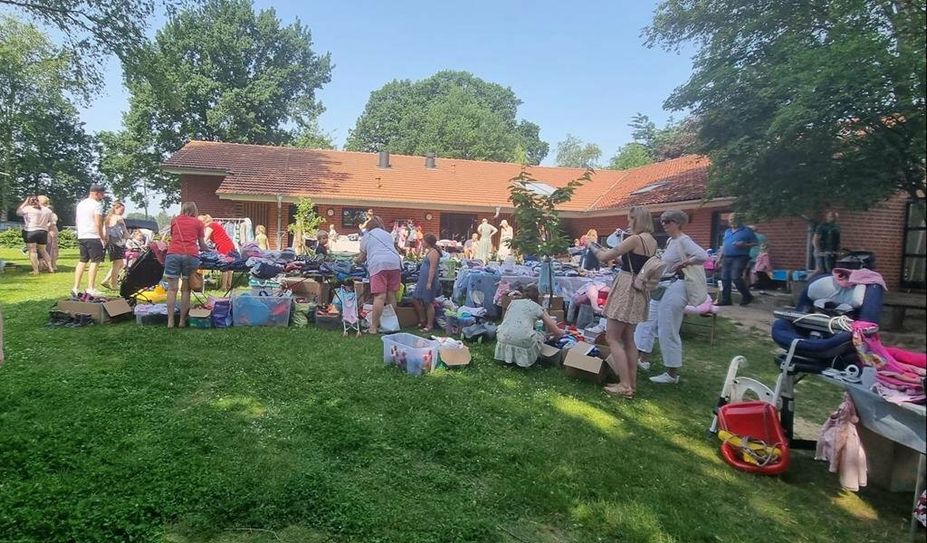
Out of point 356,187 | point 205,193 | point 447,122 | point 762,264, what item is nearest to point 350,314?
point 762,264

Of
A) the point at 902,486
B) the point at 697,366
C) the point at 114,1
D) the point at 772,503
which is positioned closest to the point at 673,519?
the point at 772,503

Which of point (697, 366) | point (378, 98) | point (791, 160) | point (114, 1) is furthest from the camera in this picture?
point (378, 98)

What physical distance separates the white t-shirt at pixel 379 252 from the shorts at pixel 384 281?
74 millimetres

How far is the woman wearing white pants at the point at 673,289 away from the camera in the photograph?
4.56 meters

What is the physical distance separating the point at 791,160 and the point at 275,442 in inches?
122

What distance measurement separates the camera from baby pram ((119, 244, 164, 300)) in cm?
675

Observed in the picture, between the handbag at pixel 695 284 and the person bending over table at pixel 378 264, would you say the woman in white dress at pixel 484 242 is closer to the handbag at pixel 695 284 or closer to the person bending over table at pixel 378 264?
the person bending over table at pixel 378 264

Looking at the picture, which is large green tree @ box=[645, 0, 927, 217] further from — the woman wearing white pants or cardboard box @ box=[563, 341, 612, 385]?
cardboard box @ box=[563, 341, 612, 385]

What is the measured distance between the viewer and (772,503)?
9.28ft

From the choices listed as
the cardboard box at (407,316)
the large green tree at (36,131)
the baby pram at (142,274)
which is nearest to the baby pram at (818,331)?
the cardboard box at (407,316)

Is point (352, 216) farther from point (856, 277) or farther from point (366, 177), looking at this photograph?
point (856, 277)

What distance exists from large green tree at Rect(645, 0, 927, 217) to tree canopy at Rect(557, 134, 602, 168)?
32960mm

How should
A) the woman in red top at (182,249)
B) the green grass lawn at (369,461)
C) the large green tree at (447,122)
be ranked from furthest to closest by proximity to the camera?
the large green tree at (447,122) < the woman in red top at (182,249) < the green grass lawn at (369,461)

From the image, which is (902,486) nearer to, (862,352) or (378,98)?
(862,352)
